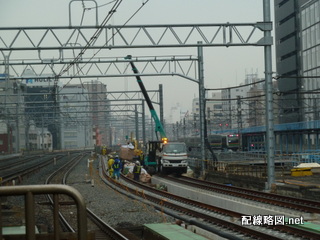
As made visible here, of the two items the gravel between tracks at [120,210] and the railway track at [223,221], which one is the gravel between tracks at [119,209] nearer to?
the gravel between tracks at [120,210]

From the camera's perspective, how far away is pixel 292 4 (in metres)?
60.2

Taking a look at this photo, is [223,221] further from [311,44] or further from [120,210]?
[311,44]

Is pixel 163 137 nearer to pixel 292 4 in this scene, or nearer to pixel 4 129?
pixel 292 4

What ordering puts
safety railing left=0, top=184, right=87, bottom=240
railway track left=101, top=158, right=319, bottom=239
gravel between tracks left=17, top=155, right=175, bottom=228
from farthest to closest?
1. gravel between tracks left=17, top=155, right=175, bottom=228
2. railway track left=101, top=158, right=319, bottom=239
3. safety railing left=0, top=184, right=87, bottom=240

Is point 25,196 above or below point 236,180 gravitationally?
above

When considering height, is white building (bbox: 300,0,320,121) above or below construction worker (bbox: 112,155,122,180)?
above

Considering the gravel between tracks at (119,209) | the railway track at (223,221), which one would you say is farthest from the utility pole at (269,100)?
the gravel between tracks at (119,209)

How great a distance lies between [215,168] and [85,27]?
15014 millimetres

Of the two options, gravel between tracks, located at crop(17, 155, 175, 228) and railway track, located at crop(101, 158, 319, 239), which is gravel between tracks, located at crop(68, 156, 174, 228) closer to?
gravel between tracks, located at crop(17, 155, 175, 228)

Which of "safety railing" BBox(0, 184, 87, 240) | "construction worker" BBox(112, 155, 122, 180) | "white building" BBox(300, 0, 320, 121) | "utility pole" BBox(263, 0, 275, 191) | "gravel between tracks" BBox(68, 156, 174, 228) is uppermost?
"white building" BBox(300, 0, 320, 121)

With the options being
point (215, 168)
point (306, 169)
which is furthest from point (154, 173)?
point (306, 169)

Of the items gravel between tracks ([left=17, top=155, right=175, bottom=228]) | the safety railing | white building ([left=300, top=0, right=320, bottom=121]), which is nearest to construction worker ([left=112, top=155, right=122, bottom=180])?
gravel between tracks ([left=17, top=155, right=175, bottom=228])

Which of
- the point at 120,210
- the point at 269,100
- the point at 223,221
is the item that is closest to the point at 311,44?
the point at 269,100

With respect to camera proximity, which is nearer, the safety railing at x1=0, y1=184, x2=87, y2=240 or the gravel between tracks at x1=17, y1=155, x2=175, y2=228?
the safety railing at x1=0, y1=184, x2=87, y2=240
